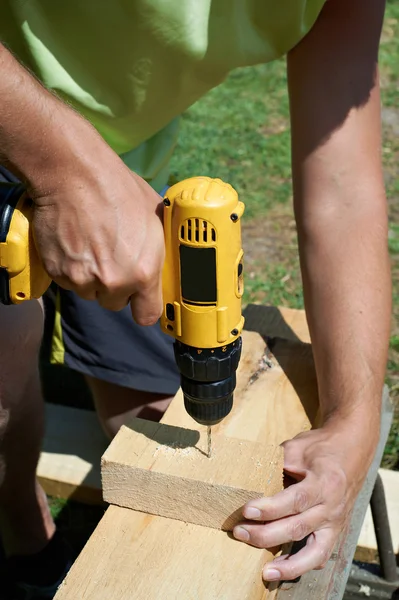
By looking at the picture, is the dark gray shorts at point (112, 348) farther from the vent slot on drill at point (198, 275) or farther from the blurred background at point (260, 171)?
the vent slot on drill at point (198, 275)

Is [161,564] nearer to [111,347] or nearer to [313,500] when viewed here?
[313,500]

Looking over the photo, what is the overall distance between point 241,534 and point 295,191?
43.1 inches

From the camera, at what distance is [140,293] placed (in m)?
1.56

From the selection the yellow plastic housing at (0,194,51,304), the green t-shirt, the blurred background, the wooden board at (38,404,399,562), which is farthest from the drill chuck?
the blurred background

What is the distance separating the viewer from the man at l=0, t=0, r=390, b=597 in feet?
5.38

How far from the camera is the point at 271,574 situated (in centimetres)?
163

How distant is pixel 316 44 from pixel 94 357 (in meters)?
1.29

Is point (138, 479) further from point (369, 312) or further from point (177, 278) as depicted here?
point (369, 312)

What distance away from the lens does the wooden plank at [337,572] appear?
1.77 metres

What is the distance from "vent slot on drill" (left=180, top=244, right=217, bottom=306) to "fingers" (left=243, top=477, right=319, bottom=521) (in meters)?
0.45

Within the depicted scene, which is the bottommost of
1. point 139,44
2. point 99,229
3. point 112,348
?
point 112,348

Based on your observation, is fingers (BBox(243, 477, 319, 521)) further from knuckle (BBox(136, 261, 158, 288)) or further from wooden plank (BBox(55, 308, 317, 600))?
knuckle (BBox(136, 261, 158, 288))

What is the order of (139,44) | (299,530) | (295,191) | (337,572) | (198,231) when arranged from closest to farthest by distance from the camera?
(198,231) < (299,530) < (337,572) < (139,44) < (295,191)

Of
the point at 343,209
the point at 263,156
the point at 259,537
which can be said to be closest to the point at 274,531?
the point at 259,537
